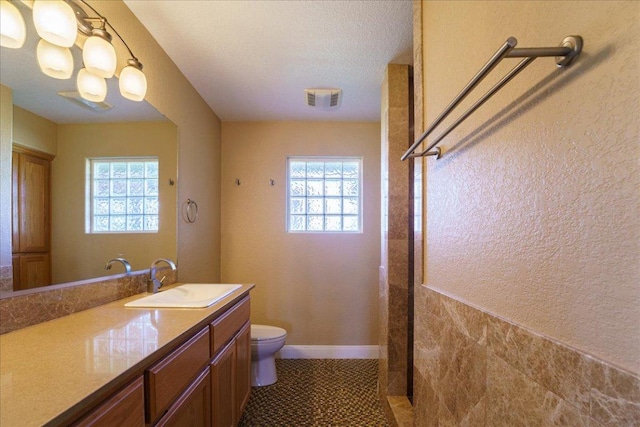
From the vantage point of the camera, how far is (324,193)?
304 cm

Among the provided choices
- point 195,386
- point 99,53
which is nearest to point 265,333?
point 195,386

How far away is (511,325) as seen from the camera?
65cm

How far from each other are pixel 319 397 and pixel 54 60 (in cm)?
250

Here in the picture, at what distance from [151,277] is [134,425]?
1.04 metres

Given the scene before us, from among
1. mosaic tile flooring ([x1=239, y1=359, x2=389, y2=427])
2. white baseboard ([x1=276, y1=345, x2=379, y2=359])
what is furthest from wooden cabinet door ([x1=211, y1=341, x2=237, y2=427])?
white baseboard ([x1=276, y1=345, x2=379, y2=359])

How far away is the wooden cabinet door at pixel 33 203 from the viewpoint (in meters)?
1.05

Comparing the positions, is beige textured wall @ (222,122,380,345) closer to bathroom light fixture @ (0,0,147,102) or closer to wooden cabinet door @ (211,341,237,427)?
wooden cabinet door @ (211,341,237,427)

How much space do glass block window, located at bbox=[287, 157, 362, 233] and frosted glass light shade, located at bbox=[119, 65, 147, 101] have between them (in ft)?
5.36

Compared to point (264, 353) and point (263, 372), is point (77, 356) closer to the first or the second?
point (264, 353)

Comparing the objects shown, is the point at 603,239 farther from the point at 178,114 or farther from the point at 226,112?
the point at 226,112

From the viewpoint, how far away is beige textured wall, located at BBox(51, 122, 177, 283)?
120 centimetres

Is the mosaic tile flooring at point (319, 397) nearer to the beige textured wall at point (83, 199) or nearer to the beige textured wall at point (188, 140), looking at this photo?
the beige textured wall at point (188, 140)

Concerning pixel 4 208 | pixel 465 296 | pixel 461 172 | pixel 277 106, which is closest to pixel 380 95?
pixel 277 106

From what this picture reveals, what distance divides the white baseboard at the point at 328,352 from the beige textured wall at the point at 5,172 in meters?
2.34
